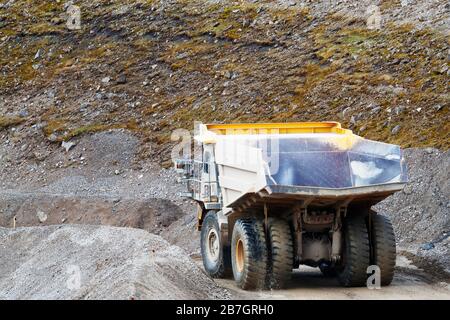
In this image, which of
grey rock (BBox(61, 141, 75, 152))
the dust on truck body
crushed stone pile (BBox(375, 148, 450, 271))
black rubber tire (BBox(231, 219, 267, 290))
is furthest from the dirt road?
grey rock (BBox(61, 141, 75, 152))

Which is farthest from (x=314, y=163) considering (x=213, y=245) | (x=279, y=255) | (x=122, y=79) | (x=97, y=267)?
(x=122, y=79)

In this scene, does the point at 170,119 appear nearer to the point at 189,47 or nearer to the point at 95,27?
the point at 189,47

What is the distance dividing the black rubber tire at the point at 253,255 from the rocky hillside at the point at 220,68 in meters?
11.2

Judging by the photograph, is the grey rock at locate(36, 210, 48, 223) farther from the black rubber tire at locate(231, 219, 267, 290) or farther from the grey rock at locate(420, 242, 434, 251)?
the black rubber tire at locate(231, 219, 267, 290)

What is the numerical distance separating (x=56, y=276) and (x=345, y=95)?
1577 cm

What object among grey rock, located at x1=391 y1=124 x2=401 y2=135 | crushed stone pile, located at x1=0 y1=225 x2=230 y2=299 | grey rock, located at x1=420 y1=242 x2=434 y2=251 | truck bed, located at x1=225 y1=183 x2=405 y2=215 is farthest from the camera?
grey rock, located at x1=391 y1=124 x2=401 y2=135

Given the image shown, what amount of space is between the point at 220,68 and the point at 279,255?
796 inches

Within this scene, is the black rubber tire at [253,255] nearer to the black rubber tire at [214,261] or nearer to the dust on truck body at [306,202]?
the dust on truck body at [306,202]

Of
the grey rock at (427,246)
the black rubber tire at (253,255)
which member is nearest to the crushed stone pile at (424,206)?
the grey rock at (427,246)

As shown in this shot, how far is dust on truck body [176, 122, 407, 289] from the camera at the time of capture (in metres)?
17.2

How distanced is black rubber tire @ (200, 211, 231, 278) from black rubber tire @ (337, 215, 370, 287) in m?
2.53

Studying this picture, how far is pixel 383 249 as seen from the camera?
1798 centimetres
